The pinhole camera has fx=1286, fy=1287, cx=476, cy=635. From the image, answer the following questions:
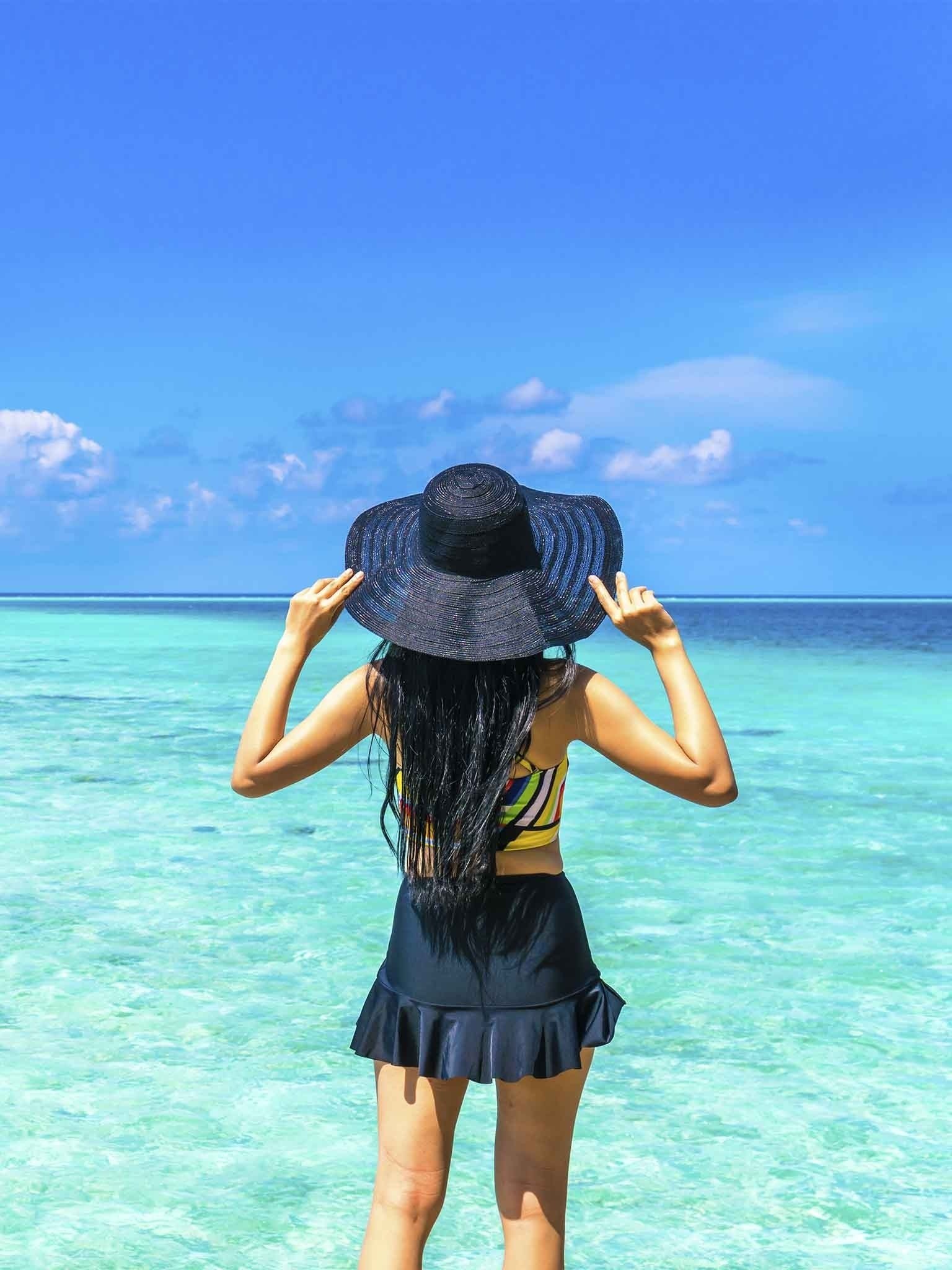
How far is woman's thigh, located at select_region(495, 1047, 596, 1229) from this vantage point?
2.34m

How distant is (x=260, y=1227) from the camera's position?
Result: 345cm

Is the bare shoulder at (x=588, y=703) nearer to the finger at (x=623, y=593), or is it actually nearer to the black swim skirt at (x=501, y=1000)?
the finger at (x=623, y=593)

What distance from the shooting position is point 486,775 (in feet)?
7.47

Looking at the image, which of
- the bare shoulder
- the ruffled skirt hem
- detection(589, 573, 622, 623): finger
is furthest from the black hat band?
the ruffled skirt hem

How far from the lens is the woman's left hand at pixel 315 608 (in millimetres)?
2320

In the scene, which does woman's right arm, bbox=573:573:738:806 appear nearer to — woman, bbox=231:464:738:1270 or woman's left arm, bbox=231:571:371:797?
woman, bbox=231:464:738:1270

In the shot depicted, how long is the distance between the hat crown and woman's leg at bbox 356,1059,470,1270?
3.06 ft

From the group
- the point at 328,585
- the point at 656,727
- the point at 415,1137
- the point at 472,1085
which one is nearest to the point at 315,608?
the point at 328,585

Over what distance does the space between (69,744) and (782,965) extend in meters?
8.60

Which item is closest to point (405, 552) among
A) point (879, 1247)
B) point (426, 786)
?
point (426, 786)

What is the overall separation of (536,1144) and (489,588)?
1.02 meters

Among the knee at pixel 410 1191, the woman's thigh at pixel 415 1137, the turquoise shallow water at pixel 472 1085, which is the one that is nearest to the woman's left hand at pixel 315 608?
the woman's thigh at pixel 415 1137

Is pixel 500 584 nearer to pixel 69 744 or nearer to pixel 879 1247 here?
pixel 879 1247

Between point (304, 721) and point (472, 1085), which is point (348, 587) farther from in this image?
point (472, 1085)
